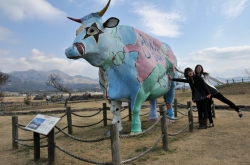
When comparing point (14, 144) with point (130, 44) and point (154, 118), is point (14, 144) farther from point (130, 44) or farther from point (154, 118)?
point (154, 118)

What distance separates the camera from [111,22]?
5.48 meters

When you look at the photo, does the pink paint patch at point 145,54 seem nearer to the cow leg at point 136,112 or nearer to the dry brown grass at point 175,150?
the cow leg at point 136,112

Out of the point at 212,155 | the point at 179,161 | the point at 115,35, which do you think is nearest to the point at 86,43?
the point at 115,35

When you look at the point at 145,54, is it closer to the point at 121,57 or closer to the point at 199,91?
the point at 121,57

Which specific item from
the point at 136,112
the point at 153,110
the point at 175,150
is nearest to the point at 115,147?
the point at 175,150

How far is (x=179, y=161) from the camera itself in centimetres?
410

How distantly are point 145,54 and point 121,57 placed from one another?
877 millimetres

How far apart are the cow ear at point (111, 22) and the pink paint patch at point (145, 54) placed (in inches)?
30.2

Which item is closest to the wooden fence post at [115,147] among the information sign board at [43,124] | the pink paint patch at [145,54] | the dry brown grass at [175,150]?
the dry brown grass at [175,150]

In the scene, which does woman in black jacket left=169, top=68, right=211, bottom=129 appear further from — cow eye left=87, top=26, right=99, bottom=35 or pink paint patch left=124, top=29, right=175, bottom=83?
cow eye left=87, top=26, right=99, bottom=35

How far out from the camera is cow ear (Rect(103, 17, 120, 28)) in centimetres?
544

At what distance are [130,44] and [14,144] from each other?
409cm

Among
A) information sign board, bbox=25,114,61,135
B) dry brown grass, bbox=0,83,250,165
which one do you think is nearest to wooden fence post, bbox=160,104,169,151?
dry brown grass, bbox=0,83,250,165

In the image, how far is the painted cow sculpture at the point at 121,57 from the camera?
17.4 ft
